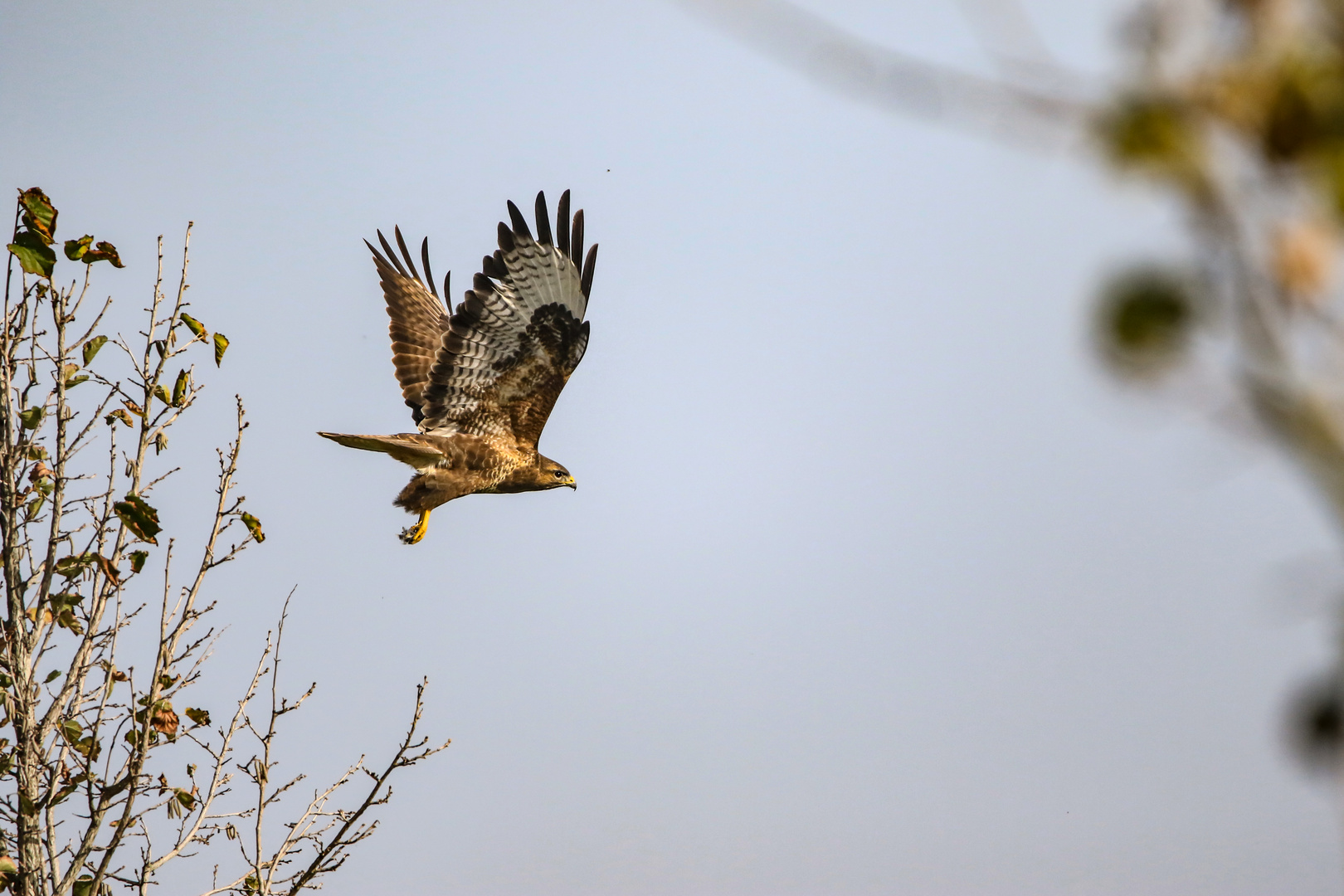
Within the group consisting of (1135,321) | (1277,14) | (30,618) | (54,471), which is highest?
(54,471)

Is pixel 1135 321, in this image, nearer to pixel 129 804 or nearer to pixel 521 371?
pixel 129 804

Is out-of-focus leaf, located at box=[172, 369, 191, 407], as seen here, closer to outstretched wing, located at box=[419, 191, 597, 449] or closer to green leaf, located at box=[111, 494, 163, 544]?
green leaf, located at box=[111, 494, 163, 544]

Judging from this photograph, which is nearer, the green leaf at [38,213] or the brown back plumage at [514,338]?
the green leaf at [38,213]

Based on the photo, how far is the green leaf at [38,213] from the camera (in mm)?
4562

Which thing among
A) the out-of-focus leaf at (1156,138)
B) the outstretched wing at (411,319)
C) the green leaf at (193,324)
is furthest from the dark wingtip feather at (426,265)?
the out-of-focus leaf at (1156,138)

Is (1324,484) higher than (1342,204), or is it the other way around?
(1342,204)

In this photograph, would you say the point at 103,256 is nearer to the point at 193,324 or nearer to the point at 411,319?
the point at 193,324

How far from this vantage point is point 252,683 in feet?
16.4

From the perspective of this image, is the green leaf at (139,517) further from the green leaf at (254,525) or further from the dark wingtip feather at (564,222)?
the dark wingtip feather at (564,222)

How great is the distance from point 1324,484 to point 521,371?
769 cm

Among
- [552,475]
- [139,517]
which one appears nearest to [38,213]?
[139,517]

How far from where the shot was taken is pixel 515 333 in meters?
8.06

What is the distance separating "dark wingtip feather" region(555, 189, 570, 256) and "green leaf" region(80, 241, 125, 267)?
3776 millimetres

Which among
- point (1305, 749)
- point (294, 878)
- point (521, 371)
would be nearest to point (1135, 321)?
point (1305, 749)
